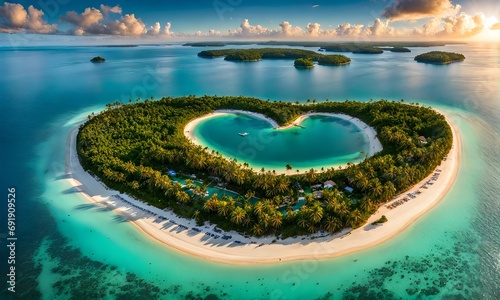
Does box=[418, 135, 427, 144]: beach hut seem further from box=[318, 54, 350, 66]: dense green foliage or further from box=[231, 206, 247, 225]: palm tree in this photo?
box=[318, 54, 350, 66]: dense green foliage

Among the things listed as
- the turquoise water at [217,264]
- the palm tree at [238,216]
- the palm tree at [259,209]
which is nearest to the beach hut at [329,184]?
the turquoise water at [217,264]

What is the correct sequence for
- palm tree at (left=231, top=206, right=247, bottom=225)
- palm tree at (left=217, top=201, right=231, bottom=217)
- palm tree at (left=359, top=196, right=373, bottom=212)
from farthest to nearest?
palm tree at (left=359, top=196, right=373, bottom=212), palm tree at (left=217, top=201, right=231, bottom=217), palm tree at (left=231, top=206, right=247, bottom=225)

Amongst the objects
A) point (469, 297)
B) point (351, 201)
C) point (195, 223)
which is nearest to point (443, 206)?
point (351, 201)

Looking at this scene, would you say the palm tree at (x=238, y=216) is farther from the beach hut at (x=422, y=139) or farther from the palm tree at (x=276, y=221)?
the beach hut at (x=422, y=139)

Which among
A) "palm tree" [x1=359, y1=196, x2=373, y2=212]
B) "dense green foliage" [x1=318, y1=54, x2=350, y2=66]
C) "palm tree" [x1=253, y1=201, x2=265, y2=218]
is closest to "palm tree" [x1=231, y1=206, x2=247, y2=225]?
"palm tree" [x1=253, y1=201, x2=265, y2=218]

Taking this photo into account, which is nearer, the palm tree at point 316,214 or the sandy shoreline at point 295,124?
the palm tree at point 316,214
